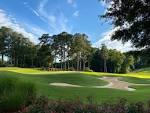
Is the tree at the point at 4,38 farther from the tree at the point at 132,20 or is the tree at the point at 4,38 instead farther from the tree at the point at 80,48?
the tree at the point at 132,20

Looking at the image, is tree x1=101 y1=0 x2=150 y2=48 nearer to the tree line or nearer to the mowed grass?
the mowed grass

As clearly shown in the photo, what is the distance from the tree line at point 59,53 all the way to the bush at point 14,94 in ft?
315

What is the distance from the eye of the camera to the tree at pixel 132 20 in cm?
827

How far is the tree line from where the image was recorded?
362 feet

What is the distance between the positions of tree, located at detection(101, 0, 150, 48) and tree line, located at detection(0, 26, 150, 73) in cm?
9870

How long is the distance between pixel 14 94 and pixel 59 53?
349 ft

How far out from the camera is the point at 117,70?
111688 mm

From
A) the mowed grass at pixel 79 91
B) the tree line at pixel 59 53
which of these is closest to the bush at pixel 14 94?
the mowed grass at pixel 79 91

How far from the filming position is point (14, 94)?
34.4ft

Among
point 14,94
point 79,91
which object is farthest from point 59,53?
point 14,94

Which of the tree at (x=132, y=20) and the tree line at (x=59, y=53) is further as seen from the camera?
the tree line at (x=59, y=53)

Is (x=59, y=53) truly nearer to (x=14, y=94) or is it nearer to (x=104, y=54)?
(x=104, y=54)

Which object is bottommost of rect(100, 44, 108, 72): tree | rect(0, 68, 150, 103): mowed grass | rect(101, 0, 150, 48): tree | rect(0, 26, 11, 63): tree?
rect(0, 68, 150, 103): mowed grass

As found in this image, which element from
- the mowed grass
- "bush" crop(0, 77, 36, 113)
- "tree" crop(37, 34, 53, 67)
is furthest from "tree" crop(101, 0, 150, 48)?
"tree" crop(37, 34, 53, 67)
